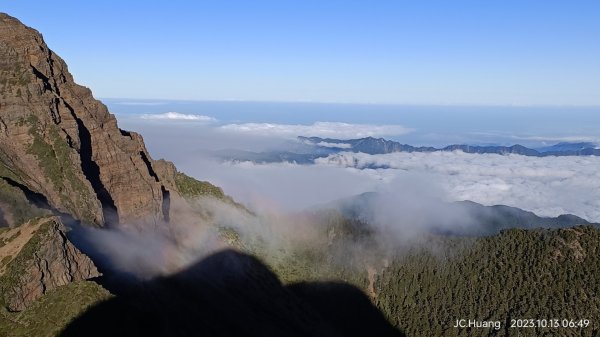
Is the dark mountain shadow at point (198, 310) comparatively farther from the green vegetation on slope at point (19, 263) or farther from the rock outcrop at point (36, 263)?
the green vegetation on slope at point (19, 263)

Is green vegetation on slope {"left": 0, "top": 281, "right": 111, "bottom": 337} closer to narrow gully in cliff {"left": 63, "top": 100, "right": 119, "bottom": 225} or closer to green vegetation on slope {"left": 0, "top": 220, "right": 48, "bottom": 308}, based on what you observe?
green vegetation on slope {"left": 0, "top": 220, "right": 48, "bottom": 308}

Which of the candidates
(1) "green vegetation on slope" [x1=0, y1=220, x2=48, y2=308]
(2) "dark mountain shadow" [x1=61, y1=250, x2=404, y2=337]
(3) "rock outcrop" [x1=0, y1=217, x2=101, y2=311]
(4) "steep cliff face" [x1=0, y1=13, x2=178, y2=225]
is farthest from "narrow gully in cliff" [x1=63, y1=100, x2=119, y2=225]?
(1) "green vegetation on slope" [x1=0, y1=220, x2=48, y2=308]

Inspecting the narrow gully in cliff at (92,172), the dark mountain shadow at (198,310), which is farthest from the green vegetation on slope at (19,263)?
the narrow gully in cliff at (92,172)

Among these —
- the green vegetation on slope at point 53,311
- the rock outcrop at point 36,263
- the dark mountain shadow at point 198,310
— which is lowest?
the dark mountain shadow at point 198,310

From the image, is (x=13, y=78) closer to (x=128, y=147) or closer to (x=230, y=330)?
(x=128, y=147)

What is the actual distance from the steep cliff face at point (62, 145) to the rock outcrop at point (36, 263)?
28290mm

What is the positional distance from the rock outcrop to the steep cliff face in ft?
92.8

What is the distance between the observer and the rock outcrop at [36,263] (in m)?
91.7

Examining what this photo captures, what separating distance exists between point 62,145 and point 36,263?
6393 cm

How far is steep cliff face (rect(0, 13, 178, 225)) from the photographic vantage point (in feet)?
469

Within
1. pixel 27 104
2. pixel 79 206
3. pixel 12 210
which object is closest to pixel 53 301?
pixel 12 210

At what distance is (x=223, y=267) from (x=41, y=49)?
103m

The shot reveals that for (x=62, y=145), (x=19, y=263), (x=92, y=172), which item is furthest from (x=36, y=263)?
(x=92, y=172)

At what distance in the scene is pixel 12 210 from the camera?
370 ft
